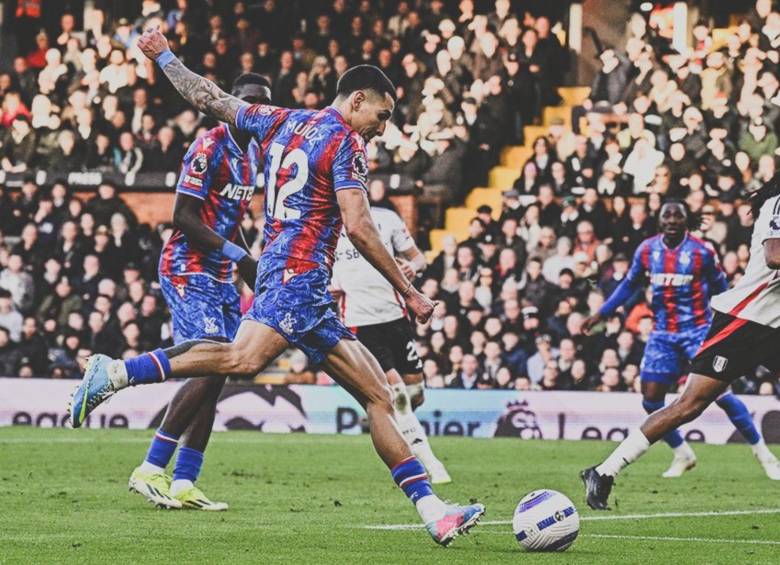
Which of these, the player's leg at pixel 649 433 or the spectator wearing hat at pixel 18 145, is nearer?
the player's leg at pixel 649 433

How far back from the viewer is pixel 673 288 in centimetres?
1616

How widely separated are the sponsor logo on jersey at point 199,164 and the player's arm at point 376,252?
275 cm

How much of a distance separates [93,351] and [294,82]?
5.74 meters

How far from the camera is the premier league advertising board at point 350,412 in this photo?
2042 centimetres

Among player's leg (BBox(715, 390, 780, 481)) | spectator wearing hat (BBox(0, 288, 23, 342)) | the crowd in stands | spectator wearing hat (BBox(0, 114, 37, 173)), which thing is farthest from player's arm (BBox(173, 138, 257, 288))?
spectator wearing hat (BBox(0, 114, 37, 173))

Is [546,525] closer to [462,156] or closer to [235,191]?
[235,191]

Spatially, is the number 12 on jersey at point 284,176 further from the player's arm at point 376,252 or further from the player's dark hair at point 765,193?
the player's dark hair at point 765,193

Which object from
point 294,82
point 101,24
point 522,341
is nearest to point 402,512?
point 522,341

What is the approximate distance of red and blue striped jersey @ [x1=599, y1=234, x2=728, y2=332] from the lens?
16016mm

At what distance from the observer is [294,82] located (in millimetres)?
26797

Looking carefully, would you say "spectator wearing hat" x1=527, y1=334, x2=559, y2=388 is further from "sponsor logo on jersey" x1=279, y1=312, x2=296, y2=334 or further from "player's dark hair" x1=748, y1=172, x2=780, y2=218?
"sponsor logo on jersey" x1=279, y1=312, x2=296, y2=334

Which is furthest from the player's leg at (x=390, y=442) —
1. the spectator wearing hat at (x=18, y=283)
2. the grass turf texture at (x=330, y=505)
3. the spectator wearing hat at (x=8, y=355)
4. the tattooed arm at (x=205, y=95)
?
the spectator wearing hat at (x=18, y=283)

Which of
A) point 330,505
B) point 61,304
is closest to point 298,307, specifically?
point 330,505

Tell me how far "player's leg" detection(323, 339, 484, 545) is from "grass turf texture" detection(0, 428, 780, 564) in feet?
0.58
